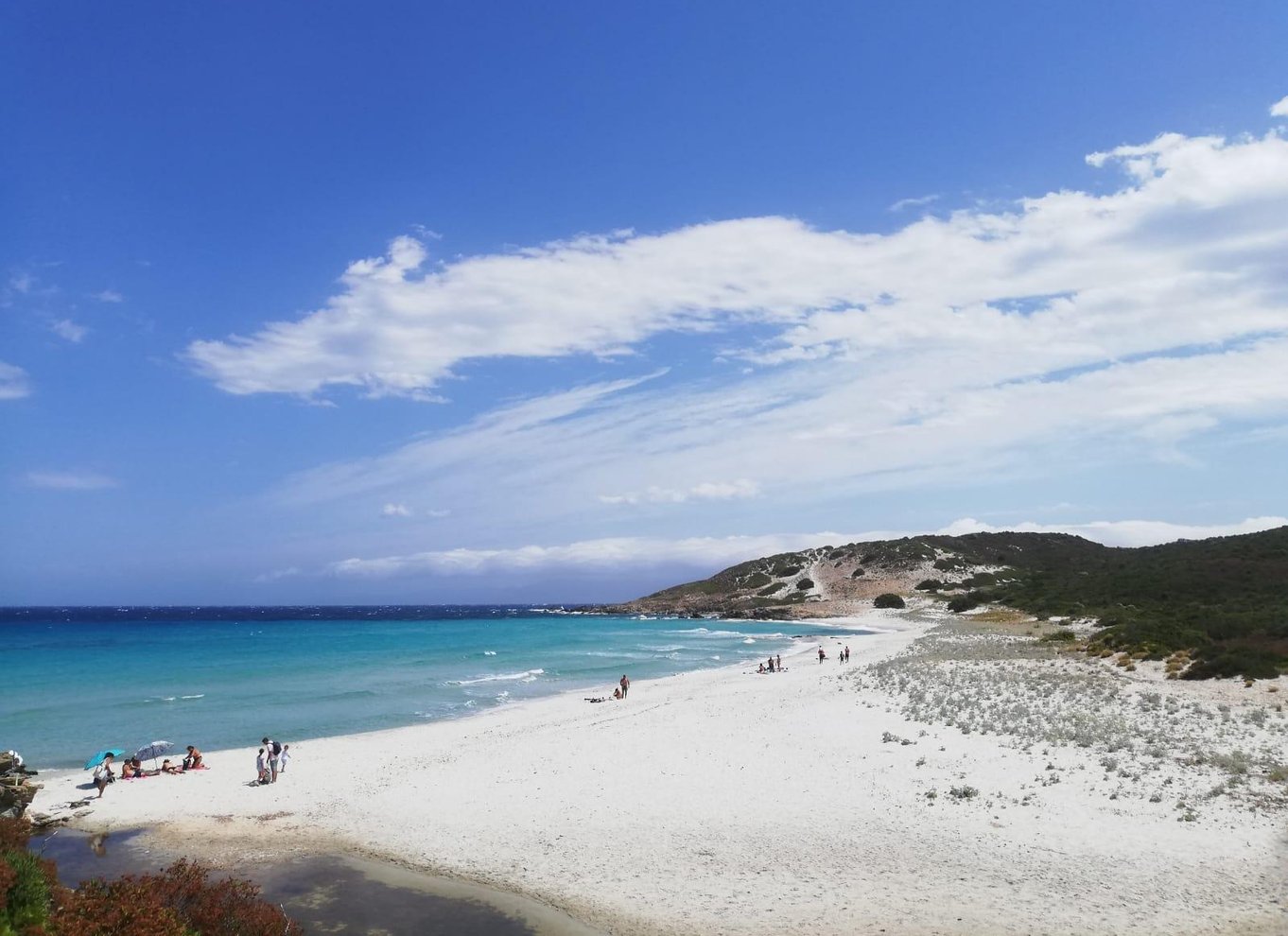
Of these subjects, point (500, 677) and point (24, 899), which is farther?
point (500, 677)

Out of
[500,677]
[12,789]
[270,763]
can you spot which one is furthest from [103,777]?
[500,677]

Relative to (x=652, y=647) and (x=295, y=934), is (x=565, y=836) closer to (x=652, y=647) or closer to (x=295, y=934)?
(x=295, y=934)

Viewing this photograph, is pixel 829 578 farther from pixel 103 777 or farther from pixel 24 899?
pixel 24 899

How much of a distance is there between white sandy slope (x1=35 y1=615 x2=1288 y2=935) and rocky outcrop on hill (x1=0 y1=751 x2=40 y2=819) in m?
1.58

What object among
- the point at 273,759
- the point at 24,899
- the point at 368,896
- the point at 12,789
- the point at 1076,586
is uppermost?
the point at 24,899

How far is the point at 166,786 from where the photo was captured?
20797 millimetres

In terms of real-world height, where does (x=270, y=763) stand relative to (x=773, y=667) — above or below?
above

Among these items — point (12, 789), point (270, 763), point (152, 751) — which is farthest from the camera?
point (152, 751)

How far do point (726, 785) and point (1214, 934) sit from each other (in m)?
9.57

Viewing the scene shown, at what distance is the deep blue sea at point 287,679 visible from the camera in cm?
3044

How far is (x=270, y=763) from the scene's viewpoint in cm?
2105

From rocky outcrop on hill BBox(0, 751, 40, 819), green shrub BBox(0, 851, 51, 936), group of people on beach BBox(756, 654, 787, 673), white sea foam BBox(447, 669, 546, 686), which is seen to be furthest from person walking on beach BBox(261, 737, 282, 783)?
group of people on beach BBox(756, 654, 787, 673)

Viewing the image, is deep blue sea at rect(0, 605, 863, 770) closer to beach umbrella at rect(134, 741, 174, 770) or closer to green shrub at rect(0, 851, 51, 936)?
beach umbrella at rect(134, 741, 174, 770)

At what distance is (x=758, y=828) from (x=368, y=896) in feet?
22.7
